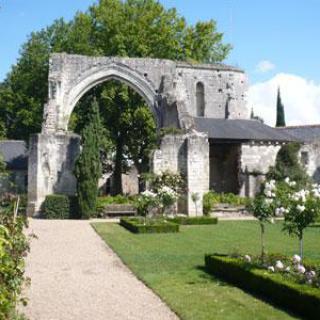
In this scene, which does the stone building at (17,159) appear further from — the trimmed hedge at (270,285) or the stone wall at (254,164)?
the trimmed hedge at (270,285)

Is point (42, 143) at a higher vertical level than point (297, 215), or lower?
higher

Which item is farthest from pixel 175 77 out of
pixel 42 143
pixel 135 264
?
pixel 135 264

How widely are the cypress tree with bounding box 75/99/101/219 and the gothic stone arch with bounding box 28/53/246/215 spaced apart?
2102mm

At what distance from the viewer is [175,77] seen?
3033 cm

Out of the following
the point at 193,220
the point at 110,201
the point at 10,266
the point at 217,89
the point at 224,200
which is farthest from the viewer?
the point at 217,89

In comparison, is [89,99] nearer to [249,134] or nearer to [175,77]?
[175,77]

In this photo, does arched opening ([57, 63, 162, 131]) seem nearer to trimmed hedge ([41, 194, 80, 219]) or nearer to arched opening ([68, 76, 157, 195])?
arched opening ([68, 76, 157, 195])

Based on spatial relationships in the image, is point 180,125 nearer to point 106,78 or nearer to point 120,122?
point 106,78

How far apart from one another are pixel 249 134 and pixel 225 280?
21872 millimetres

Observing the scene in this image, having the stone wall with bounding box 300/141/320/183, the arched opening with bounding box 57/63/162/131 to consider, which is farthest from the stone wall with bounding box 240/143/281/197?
the arched opening with bounding box 57/63/162/131

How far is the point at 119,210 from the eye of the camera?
25812mm

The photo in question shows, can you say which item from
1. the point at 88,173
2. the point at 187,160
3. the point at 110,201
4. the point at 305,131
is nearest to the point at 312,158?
the point at 305,131

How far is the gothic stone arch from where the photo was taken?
2584cm

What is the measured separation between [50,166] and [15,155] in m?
15.2
